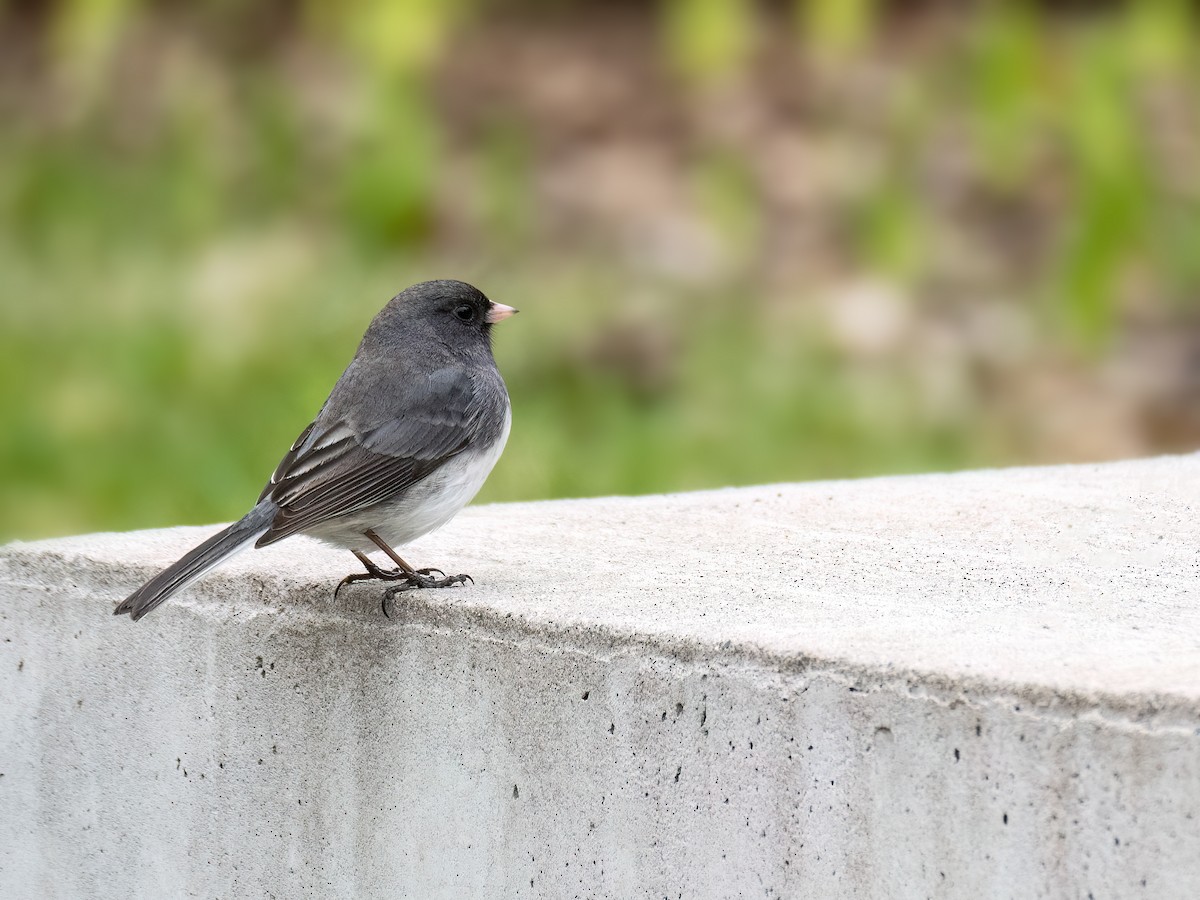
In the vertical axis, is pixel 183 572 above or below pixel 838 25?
below

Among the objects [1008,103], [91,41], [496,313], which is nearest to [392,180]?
[91,41]

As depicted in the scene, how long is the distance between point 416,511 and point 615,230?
13.8 ft

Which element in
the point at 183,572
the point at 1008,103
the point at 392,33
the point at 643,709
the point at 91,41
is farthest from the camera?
the point at 91,41

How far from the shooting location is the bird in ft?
7.25

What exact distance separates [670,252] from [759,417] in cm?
127

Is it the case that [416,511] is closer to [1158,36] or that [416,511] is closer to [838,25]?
[838,25]

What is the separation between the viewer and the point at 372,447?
2307 millimetres

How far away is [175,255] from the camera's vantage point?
243 inches

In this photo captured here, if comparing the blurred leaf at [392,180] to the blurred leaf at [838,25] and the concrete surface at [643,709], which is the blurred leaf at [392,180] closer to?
the blurred leaf at [838,25]

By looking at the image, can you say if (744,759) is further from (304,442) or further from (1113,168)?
(1113,168)

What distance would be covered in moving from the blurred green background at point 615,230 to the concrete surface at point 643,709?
188 cm

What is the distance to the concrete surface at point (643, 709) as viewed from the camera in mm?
1616

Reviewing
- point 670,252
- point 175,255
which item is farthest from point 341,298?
point 670,252

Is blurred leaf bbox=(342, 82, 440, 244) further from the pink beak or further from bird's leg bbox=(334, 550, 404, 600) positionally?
bird's leg bbox=(334, 550, 404, 600)
